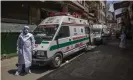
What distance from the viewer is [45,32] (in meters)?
8.92

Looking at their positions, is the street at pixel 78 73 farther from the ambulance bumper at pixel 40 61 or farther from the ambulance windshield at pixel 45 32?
the ambulance windshield at pixel 45 32

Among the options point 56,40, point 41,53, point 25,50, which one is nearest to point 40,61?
point 41,53

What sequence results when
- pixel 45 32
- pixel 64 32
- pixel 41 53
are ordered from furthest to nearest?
pixel 64 32
pixel 45 32
pixel 41 53

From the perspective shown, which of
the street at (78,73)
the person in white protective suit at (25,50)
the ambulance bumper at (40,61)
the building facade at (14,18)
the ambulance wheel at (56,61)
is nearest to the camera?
the street at (78,73)

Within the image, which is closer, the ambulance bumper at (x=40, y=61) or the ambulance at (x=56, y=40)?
the ambulance bumper at (x=40, y=61)

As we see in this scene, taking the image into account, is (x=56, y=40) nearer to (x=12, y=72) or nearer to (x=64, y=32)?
(x=64, y=32)

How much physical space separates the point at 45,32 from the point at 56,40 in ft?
2.86

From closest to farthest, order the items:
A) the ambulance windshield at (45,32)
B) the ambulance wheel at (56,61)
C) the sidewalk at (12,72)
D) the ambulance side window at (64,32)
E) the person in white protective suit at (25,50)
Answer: the sidewalk at (12,72)
the person in white protective suit at (25,50)
the ambulance wheel at (56,61)
the ambulance windshield at (45,32)
the ambulance side window at (64,32)

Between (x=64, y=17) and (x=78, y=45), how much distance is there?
7.96 ft

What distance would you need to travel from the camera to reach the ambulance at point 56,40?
7.78 meters

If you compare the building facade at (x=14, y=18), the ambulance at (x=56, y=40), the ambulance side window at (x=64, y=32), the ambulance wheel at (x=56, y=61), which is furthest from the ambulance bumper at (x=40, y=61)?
the building facade at (x=14, y=18)

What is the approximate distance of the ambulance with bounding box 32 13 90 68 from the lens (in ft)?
25.5

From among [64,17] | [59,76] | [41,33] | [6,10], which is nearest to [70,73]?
[59,76]

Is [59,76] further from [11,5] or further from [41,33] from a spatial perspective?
[11,5]
